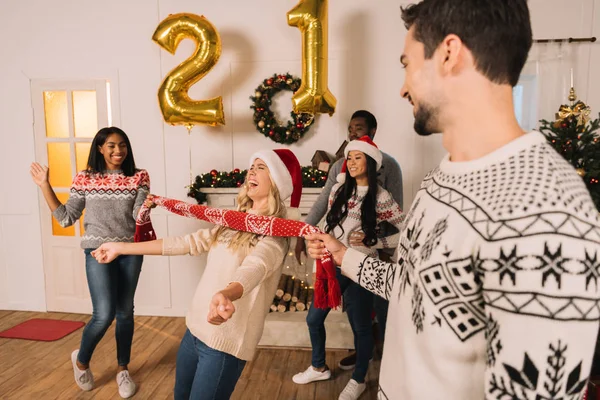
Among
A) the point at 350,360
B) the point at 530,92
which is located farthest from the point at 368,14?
the point at 350,360

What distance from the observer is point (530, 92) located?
367 cm

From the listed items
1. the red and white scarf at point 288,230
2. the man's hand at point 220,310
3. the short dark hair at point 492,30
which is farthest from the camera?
the red and white scarf at point 288,230

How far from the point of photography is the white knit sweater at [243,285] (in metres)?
1.59

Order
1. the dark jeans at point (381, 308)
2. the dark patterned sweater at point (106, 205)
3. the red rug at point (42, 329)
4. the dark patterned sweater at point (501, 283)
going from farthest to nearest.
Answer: the red rug at point (42, 329), the dark jeans at point (381, 308), the dark patterned sweater at point (106, 205), the dark patterned sweater at point (501, 283)

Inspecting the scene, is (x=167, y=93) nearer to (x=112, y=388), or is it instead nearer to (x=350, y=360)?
(x=112, y=388)

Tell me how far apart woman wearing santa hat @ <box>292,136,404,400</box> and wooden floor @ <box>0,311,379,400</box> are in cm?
35

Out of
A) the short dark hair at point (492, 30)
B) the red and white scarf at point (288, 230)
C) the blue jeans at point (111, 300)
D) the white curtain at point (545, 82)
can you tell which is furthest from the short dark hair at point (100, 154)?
the white curtain at point (545, 82)

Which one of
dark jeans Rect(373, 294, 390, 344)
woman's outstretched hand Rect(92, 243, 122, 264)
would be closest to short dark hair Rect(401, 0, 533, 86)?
woman's outstretched hand Rect(92, 243, 122, 264)

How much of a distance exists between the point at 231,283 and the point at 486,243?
3.27 ft

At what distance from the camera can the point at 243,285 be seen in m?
1.51

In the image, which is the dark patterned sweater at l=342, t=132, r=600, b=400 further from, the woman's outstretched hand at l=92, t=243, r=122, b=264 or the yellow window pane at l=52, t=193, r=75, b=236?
the yellow window pane at l=52, t=193, r=75, b=236

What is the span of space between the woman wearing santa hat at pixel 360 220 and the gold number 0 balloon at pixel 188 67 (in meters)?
1.41

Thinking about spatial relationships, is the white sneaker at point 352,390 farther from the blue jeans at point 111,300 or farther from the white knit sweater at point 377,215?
the blue jeans at point 111,300

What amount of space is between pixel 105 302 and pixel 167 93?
172 centimetres
